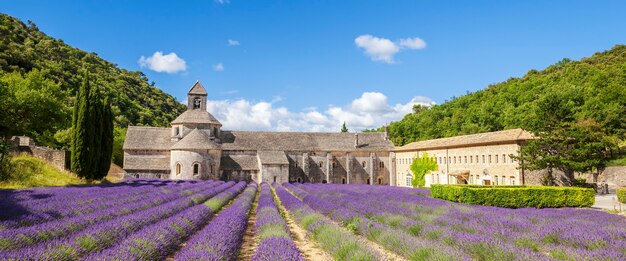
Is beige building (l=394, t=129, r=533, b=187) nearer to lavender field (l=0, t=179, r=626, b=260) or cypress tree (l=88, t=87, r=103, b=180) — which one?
lavender field (l=0, t=179, r=626, b=260)

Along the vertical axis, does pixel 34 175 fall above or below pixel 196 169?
above

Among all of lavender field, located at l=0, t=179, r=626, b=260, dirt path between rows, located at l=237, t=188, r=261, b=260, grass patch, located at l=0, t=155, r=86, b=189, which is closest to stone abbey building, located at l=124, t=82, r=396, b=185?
grass patch, located at l=0, t=155, r=86, b=189

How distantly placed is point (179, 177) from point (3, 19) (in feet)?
201

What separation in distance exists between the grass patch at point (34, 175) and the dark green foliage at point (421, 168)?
2998cm

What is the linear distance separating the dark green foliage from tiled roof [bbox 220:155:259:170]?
17.1 m

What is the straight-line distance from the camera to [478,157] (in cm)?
3212

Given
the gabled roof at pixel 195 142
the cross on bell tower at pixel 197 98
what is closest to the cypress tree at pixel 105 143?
the gabled roof at pixel 195 142

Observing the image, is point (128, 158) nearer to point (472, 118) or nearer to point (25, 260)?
point (25, 260)

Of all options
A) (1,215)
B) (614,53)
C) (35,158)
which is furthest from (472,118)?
(1,215)

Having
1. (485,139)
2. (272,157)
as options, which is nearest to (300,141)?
(272,157)

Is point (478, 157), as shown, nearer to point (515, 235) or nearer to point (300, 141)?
point (300, 141)

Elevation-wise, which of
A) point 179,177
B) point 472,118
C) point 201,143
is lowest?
point 179,177

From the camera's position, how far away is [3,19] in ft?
237

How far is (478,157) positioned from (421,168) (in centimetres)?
885
